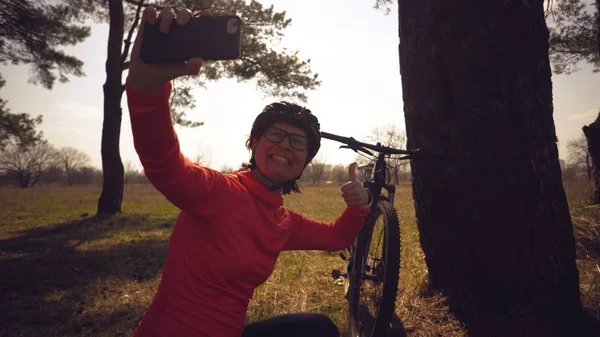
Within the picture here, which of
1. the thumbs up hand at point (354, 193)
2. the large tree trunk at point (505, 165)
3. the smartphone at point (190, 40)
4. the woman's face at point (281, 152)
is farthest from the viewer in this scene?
the large tree trunk at point (505, 165)

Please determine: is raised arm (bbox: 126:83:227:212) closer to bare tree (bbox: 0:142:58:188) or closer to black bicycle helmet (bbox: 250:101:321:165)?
black bicycle helmet (bbox: 250:101:321:165)

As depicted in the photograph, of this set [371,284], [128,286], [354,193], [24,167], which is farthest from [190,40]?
[24,167]

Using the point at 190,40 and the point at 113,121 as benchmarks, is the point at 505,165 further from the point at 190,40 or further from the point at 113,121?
the point at 113,121

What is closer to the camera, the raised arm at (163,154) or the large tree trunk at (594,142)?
the raised arm at (163,154)

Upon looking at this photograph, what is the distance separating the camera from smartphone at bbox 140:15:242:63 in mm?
1036

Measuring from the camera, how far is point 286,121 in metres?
1.87

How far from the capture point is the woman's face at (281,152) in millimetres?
1786

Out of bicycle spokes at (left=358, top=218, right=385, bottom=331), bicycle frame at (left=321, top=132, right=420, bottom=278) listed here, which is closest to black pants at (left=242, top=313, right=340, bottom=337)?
bicycle spokes at (left=358, top=218, right=385, bottom=331)

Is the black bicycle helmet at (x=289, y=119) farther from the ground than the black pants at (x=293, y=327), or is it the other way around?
the black bicycle helmet at (x=289, y=119)

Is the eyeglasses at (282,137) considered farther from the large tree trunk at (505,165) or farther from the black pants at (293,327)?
the large tree trunk at (505,165)

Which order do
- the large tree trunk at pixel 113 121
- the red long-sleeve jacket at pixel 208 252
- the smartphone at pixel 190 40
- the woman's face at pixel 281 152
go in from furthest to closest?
the large tree trunk at pixel 113 121 < the woman's face at pixel 281 152 < the red long-sleeve jacket at pixel 208 252 < the smartphone at pixel 190 40

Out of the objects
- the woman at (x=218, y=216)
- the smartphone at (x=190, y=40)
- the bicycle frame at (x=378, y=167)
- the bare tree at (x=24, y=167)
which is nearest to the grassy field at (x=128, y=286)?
A: the bicycle frame at (x=378, y=167)

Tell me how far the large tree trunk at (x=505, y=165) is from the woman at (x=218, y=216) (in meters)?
1.22

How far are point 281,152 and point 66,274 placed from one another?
4681 mm
